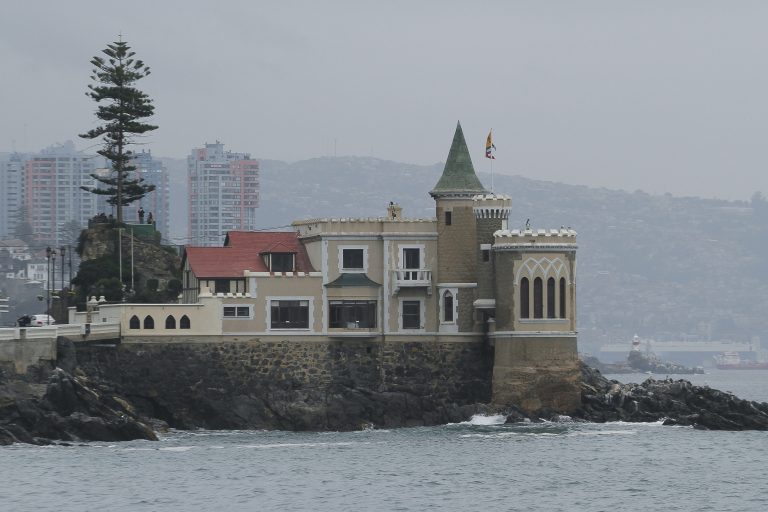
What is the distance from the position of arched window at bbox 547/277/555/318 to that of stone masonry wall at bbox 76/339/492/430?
3647 millimetres

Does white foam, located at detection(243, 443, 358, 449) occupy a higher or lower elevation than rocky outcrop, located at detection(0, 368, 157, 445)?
lower

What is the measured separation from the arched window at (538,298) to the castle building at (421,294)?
0.14 feet

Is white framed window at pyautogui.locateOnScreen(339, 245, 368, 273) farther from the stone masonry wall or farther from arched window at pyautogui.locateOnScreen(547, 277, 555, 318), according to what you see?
arched window at pyautogui.locateOnScreen(547, 277, 555, 318)

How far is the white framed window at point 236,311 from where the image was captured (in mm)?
88625

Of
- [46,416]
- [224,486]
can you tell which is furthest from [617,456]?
[46,416]

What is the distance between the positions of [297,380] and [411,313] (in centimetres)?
602

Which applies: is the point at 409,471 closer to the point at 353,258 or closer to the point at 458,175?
the point at 353,258

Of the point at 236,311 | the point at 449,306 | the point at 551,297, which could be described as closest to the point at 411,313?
the point at 449,306

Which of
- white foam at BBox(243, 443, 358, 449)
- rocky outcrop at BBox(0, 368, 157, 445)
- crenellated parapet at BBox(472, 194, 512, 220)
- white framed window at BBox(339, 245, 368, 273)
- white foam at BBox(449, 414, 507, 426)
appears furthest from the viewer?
white framed window at BBox(339, 245, 368, 273)

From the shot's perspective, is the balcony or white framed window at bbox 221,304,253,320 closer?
white framed window at bbox 221,304,253,320

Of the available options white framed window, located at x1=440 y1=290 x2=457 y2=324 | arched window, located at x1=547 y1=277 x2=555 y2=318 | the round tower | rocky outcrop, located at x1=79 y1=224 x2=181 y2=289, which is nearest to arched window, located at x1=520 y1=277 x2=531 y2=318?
arched window, located at x1=547 y1=277 x2=555 y2=318

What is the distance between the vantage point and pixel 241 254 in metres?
91.6

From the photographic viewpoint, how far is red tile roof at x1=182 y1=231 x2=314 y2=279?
90438mm

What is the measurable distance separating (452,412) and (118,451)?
16580 millimetres
